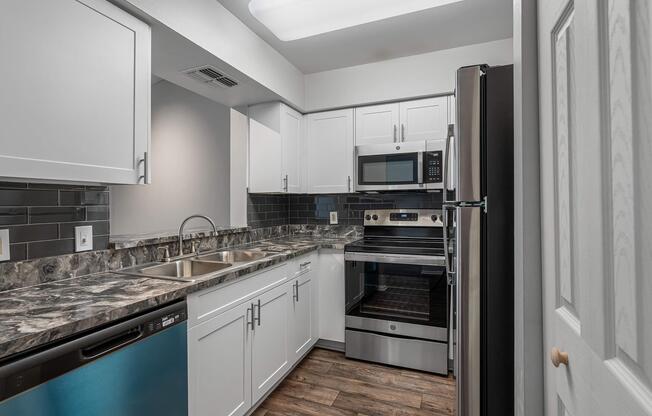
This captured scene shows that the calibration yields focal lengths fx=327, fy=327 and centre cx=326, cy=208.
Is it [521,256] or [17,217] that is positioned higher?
[17,217]

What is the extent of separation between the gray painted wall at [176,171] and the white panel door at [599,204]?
2894 mm

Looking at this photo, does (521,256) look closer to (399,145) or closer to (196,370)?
(196,370)

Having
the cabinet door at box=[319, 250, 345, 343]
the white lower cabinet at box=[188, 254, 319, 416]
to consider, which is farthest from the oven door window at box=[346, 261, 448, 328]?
the white lower cabinet at box=[188, 254, 319, 416]

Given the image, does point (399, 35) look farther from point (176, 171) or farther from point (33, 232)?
point (176, 171)

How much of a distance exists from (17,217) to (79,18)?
0.83 metres

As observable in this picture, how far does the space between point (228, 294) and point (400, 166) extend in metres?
1.67

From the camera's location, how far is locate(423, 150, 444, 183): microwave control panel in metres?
2.54

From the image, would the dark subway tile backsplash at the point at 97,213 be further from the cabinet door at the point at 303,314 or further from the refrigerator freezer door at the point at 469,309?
the refrigerator freezer door at the point at 469,309

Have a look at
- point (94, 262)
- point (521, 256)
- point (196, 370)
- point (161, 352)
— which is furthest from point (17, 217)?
point (521, 256)

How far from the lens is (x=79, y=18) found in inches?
49.8

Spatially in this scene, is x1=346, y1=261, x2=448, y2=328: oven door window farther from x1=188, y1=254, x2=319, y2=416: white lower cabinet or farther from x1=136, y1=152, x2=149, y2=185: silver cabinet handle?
x1=136, y1=152, x2=149, y2=185: silver cabinet handle

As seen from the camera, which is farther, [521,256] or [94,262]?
[94,262]

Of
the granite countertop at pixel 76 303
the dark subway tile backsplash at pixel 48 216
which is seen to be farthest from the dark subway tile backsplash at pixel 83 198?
the granite countertop at pixel 76 303

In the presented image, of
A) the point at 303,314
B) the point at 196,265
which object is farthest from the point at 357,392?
the point at 196,265
